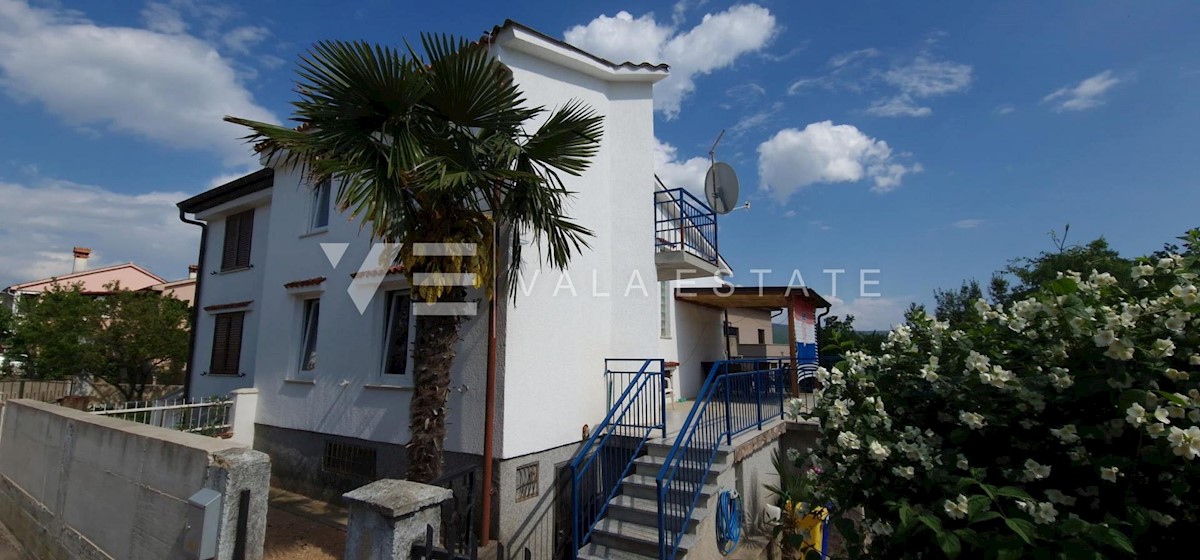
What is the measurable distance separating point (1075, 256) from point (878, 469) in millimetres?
29813

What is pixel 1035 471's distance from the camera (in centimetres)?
248

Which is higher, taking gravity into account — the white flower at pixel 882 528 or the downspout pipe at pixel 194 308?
the downspout pipe at pixel 194 308

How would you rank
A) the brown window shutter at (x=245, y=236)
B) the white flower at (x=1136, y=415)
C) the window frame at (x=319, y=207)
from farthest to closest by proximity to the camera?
the brown window shutter at (x=245, y=236) < the window frame at (x=319, y=207) < the white flower at (x=1136, y=415)

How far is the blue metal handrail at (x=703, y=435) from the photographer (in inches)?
219

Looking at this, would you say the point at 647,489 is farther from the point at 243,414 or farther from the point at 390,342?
the point at 243,414

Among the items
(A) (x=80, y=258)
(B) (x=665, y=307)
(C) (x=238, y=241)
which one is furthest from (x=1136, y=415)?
(A) (x=80, y=258)

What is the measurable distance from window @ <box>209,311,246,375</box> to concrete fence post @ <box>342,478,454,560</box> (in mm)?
9298

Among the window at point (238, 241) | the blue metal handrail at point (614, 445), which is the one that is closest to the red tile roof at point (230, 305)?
the window at point (238, 241)

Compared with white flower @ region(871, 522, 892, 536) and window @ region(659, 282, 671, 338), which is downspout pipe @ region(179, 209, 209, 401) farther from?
white flower @ region(871, 522, 892, 536)

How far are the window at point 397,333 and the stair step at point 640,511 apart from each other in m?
3.72

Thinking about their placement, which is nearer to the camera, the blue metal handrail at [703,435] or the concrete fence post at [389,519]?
the concrete fence post at [389,519]

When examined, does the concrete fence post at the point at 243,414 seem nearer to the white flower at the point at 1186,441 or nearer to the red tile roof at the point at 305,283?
the red tile roof at the point at 305,283

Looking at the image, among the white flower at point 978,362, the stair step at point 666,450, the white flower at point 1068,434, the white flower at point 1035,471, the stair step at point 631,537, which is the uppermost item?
the white flower at point 978,362

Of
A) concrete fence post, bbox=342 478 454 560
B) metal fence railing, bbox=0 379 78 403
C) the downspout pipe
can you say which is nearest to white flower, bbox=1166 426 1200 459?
concrete fence post, bbox=342 478 454 560
